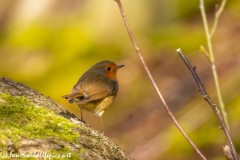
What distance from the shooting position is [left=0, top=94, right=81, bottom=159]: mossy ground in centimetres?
311

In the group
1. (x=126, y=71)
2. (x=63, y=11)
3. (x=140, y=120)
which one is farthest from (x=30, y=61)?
(x=140, y=120)

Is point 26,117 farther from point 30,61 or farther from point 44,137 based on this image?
point 30,61

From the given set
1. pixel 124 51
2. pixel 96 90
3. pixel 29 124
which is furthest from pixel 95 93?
pixel 124 51

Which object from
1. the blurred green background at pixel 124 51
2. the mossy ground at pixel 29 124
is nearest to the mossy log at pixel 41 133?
the mossy ground at pixel 29 124

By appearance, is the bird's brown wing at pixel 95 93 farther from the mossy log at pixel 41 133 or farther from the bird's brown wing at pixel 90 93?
the mossy log at pixel 41 133

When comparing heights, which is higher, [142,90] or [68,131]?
[142,90]

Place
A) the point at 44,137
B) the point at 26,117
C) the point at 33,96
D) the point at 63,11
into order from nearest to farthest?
1. the point at 44,137
2. the point at 26,117
3. the point at 33,96
4. the point at 63,11

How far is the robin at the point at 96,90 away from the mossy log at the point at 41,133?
1556 mm

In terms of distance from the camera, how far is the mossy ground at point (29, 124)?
10.2 feet

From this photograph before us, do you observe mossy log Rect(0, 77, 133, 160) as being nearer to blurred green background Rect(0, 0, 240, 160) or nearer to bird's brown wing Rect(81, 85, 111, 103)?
bird's brown wing Rect(81, 85, 111, 103)

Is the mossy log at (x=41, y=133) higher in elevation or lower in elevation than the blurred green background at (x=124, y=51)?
lower

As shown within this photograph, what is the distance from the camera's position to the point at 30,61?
13203 mm

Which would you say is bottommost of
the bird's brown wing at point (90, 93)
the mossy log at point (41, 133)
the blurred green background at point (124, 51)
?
the mossy log at point (41, 133)

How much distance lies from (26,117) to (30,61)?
392 inches
